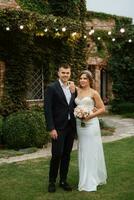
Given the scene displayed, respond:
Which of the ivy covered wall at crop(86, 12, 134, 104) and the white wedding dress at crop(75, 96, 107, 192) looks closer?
the white wedding dress at crop(75, 96, 107, 192)

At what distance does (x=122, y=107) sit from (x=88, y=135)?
461 inches

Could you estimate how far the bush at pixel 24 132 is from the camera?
10.9 metres

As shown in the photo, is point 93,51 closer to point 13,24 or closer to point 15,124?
point 13,24

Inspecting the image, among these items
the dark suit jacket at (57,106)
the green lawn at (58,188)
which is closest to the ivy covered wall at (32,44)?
the green lawn at (58,188)

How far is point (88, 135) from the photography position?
7.17 metres

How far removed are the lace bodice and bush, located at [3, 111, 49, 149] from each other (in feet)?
12.9

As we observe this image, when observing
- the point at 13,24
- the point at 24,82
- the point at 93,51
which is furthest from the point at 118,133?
the point at 93,51

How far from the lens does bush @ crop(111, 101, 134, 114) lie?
61.0ft

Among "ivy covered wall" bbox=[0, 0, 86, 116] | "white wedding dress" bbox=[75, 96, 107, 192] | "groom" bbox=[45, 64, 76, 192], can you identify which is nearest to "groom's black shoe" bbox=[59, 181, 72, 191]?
"groom" bbox=[45, 64, 76, 192]

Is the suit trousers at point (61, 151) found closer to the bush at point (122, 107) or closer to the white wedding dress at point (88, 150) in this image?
the white wedding dress at point (88, 150)

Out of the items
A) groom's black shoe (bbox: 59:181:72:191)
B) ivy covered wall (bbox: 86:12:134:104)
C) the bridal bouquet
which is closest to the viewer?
the bridal bouquet

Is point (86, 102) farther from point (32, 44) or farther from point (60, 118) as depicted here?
point (32, 44)

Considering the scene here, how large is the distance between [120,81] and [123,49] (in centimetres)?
136

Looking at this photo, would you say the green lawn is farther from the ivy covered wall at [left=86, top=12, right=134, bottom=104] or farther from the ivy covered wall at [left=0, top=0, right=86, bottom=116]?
the ivy covered wall at [left=86, top=12, right=134, bottom=104]
